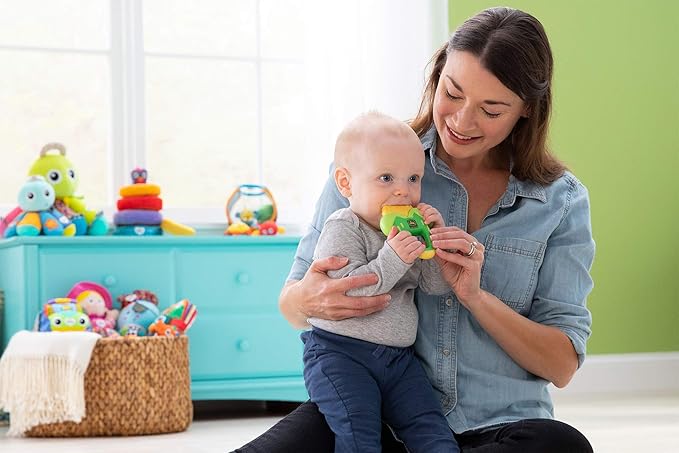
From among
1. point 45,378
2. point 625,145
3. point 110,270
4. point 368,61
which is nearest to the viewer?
point 45,378

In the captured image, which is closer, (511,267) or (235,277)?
(511,267)

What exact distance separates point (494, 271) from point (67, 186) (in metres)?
2.08

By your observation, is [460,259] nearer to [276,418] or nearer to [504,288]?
[504,288]

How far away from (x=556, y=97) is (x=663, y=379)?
3.89 feet

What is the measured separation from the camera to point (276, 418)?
3.43 meters

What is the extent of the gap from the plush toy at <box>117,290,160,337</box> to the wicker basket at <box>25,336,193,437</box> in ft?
0.37

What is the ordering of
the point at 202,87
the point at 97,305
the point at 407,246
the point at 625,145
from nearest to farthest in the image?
the point at 407,246
the point at 97,305
the point at 202,87
the point at 625,145

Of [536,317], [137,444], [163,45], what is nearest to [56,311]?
[137,444]

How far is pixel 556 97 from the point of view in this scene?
4078 mm

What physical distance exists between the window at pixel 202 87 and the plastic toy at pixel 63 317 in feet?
2.31

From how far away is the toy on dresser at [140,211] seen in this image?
3553 mm

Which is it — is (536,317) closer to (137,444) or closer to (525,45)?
(525,45)

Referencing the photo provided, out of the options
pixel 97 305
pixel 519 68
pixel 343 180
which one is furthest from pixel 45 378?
pixel 519 68

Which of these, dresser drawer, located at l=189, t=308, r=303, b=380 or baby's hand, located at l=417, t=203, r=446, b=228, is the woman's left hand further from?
dresser drawer, located at l=189, t=308, r=303, b=380
